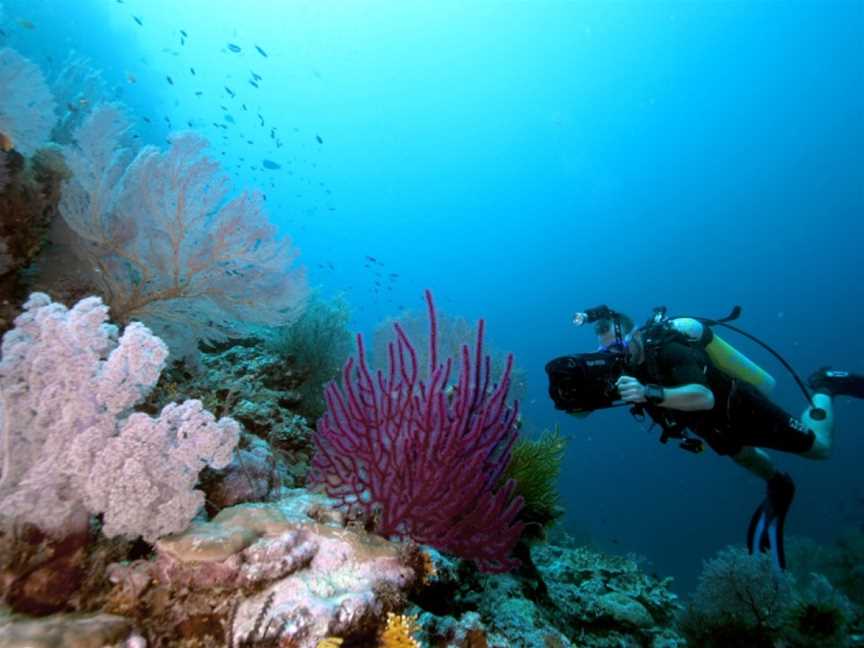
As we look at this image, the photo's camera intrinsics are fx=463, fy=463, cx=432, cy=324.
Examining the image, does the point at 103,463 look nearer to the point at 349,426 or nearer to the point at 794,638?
the point at 349,426

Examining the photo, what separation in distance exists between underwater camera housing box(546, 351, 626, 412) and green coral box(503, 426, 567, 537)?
0.58m

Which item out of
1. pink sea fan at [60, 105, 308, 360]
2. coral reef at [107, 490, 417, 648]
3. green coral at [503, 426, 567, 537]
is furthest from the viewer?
green coral at [503, 426, 567, 537]

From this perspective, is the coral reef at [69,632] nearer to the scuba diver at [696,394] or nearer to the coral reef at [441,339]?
the scuba diver at [696,394]

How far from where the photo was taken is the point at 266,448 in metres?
3.39

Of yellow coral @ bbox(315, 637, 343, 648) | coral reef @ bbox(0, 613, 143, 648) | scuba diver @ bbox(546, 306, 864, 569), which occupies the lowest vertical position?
coral reef @ bbox(0, 613, 143, 648)

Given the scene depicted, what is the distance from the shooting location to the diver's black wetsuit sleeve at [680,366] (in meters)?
5.51

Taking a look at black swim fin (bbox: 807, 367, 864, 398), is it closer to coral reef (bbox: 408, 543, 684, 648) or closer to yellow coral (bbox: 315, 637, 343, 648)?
coral reef (bbox: 408, 543, 684, 648)

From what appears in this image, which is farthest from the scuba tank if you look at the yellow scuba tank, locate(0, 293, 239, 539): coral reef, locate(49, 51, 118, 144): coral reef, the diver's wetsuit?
locate(49, 51, 118, 144): coral reef

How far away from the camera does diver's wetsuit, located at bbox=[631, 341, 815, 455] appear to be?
5.60 meters

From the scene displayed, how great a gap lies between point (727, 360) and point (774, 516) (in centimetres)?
244

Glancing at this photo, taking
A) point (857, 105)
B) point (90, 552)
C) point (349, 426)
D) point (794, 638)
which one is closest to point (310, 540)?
point (349, 426)

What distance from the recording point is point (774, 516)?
266 inches

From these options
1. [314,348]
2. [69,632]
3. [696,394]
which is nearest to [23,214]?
[69,632]

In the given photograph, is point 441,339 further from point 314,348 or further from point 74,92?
point 74,92
